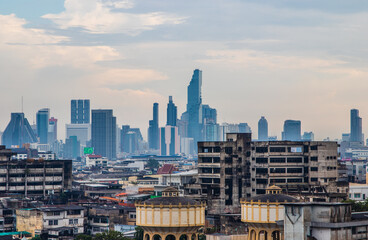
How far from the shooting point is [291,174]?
606ft

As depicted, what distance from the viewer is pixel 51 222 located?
157375mm

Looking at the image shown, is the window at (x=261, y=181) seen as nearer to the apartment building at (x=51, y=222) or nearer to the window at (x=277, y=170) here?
the window at (x=277, y=170)

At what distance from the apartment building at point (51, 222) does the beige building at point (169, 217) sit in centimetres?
7931

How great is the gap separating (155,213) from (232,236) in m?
22.5

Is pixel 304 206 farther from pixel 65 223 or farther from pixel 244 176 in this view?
pixel 244 176

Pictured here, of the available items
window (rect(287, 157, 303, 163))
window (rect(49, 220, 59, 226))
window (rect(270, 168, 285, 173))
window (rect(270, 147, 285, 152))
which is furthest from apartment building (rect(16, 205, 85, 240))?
window (rect(287, 157, 303, 163))

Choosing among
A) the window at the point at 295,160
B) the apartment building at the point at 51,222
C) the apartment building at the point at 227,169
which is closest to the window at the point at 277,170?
the window at the point at 295,160

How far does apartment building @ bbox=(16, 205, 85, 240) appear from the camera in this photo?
15450 centimetres

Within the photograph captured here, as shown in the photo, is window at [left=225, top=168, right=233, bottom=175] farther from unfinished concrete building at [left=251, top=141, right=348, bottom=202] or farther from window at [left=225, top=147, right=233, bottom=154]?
A: unfinished concrete building at [left=251, top=141, right=348, bottom=202]

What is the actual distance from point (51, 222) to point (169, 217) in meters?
85.7

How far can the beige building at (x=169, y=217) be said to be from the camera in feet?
245

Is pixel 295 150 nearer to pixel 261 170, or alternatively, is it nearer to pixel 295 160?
pixel 295 160

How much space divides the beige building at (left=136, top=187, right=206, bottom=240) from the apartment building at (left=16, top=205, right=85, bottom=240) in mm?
79312

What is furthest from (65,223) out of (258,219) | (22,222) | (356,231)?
(356,231)
